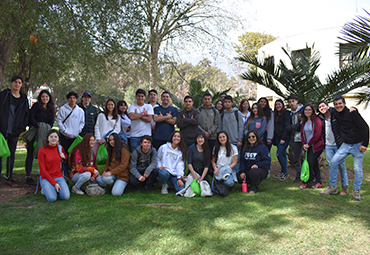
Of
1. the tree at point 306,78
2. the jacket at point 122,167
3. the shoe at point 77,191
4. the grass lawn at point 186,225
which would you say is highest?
the tree at point 306,78

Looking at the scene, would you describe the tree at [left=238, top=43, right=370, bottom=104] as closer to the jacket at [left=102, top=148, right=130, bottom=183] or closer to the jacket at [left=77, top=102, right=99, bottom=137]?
the jacket at [left=77, top=102, right=99, bottom=137]

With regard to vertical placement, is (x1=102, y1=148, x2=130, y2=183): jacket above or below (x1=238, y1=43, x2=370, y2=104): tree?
below

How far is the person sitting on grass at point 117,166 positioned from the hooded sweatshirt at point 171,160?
2.29 ft

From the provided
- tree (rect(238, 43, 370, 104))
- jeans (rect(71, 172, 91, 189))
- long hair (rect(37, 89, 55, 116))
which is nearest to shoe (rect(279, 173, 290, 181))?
tree (rect(238, 43, 370, 104))

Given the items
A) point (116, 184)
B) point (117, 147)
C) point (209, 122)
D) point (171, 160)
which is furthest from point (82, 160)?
point (209, 122)

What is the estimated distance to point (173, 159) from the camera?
6082mm

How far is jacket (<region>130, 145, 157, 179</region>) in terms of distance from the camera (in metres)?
5.86

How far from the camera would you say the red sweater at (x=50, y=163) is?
17.1 ft

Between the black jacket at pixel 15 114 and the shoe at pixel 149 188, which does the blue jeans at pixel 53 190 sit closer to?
the black jacket at pixel 15 114

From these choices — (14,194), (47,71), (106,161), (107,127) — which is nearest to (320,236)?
(106,161)

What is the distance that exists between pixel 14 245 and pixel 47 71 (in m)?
10.2

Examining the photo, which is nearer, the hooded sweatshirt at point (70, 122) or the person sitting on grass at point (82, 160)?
the person sitting on grass at point (82, 160)

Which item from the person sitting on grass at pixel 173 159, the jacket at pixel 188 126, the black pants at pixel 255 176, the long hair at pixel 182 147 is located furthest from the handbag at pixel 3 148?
the black pants at pixel 255 176

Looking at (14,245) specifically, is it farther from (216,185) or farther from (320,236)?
(320,236)
